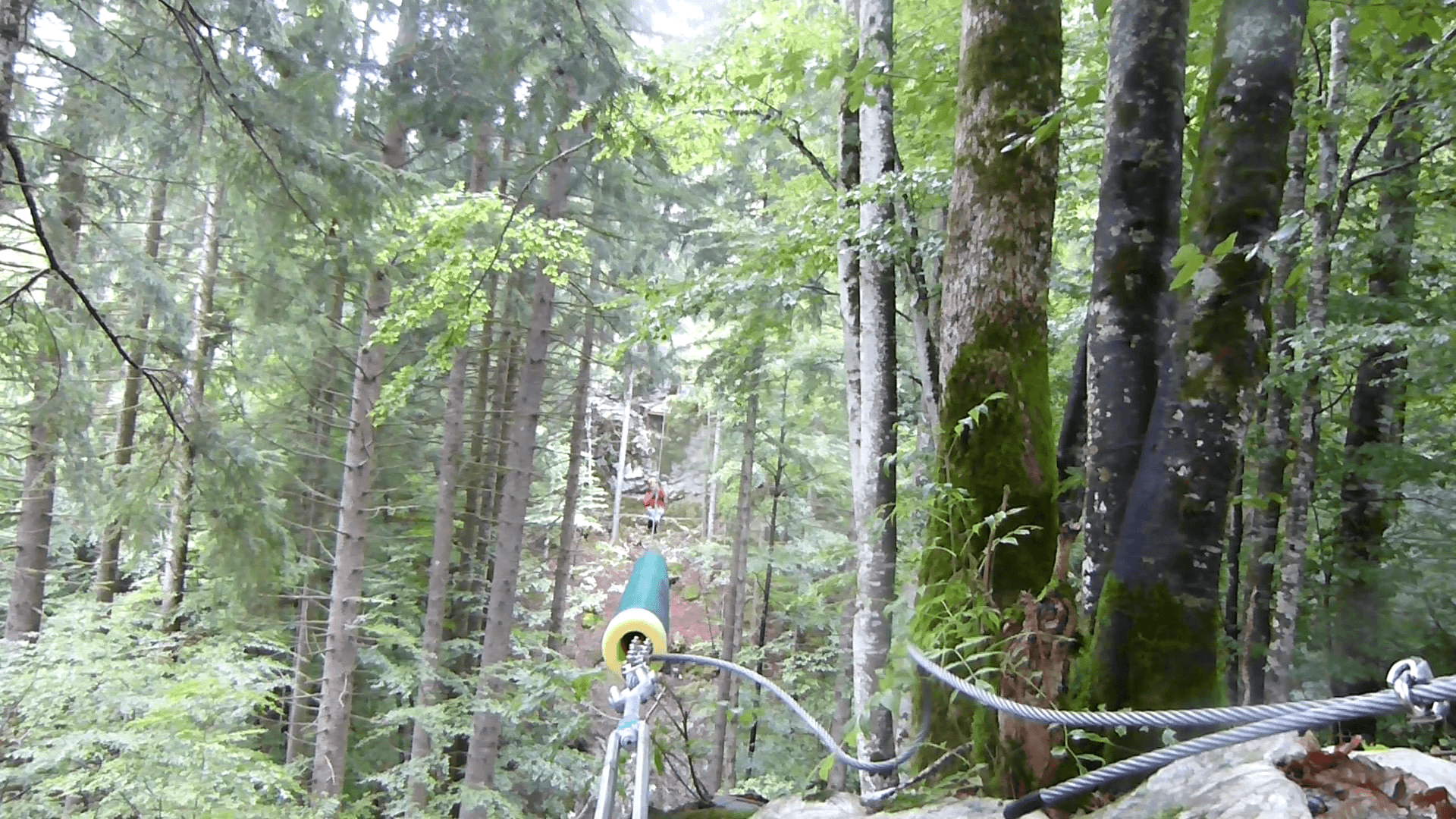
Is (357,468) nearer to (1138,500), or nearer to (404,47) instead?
(404,47)

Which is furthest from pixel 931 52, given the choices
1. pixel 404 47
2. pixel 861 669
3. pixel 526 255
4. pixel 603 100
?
pixel 404 47

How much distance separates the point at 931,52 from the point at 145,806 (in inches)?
295

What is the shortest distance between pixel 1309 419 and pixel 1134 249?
3.63 metres

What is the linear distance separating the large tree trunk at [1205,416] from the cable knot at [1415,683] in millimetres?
1100

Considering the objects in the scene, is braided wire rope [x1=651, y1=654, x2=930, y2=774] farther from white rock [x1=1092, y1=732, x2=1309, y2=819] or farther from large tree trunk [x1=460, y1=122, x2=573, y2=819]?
large tree trunk [x1=460, y1=122, x2=573, y2=819]

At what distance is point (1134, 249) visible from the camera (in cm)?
277

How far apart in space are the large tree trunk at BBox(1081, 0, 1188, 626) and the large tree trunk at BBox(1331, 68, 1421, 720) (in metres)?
3.40

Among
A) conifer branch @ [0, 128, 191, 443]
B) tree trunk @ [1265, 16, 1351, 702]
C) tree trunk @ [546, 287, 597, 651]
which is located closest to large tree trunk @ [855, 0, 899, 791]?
tree trunk @ [1265, 16, 1351, 702]

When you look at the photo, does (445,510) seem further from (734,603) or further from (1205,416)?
(1205,416)

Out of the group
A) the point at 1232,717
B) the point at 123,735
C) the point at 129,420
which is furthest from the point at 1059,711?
the point at 129,420

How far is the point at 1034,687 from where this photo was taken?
234 cm

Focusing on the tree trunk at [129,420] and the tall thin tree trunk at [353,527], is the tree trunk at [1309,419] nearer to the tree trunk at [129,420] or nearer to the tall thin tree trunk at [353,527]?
the tall thin tree trunk at [353,527]

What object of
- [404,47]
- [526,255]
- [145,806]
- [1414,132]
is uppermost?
[404,47]

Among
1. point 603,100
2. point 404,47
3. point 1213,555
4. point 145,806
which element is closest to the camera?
point 1213,555
